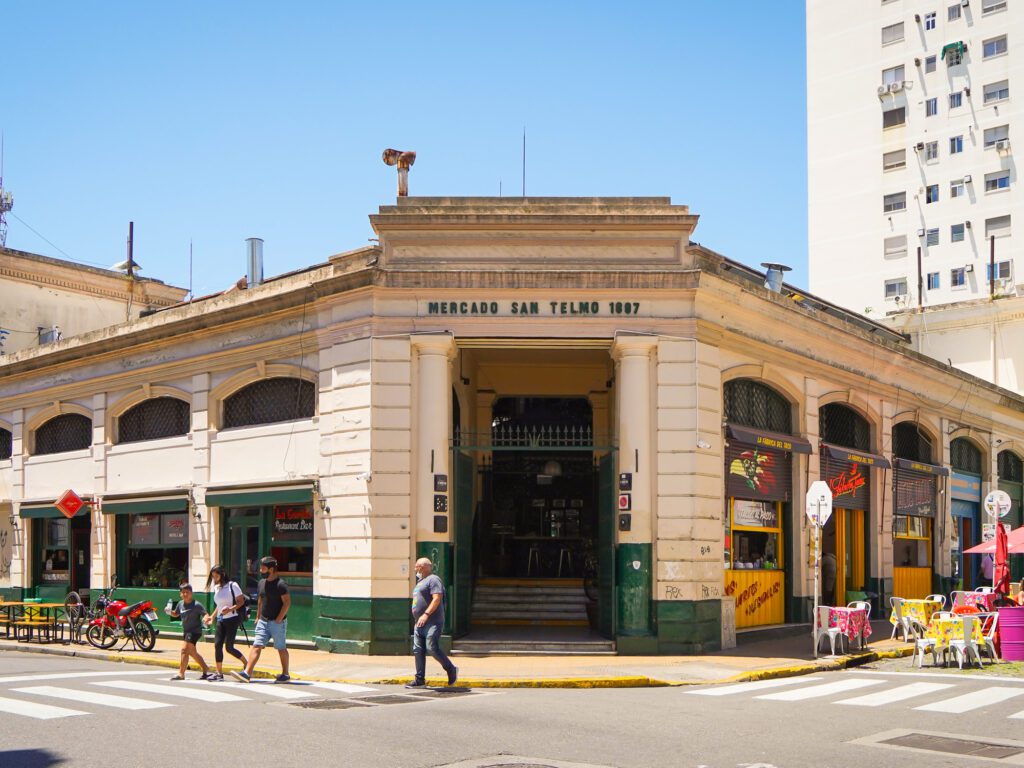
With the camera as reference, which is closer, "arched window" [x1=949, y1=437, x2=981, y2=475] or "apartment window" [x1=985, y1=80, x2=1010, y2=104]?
"arched window" [x1=949, y1=437, x2=981, y2=475]

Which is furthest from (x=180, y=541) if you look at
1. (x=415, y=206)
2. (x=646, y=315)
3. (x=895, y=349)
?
(x=895, y=349)

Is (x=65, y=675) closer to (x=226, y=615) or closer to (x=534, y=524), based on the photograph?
(x=226, y=615)

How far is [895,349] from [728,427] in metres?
8.83

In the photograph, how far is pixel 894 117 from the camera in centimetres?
5791

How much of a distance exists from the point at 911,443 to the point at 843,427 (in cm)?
446

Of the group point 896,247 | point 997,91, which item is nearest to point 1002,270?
point 896,247

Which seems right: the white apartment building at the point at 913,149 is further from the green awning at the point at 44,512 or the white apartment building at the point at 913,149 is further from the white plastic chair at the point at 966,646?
the green awning at the point at 44,512

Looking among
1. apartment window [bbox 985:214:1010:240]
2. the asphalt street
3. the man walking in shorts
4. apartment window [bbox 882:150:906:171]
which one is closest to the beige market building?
the man walking in shorts

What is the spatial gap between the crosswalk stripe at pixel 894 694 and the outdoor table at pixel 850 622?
368 centimetres

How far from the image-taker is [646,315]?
64.1ft

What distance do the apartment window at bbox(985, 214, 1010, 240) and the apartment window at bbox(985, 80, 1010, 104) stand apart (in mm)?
5745

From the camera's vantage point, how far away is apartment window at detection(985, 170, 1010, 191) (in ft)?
176

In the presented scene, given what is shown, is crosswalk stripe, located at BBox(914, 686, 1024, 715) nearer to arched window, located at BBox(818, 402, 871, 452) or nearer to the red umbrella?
the red umbrella

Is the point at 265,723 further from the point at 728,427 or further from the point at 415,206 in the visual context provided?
the point at 728,427
